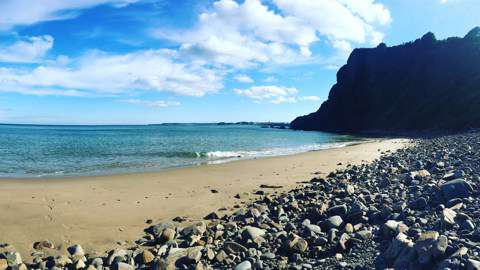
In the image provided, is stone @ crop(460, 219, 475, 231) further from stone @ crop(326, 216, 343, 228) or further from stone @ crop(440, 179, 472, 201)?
stone @ crop(326, 216, 343, 228)

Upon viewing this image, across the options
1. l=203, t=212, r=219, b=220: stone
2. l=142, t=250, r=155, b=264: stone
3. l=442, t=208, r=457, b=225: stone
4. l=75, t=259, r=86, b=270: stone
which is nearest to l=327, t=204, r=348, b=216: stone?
l=442, t=208, r=457, b=225: stone

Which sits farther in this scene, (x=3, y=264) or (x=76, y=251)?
(x=76, y=251)

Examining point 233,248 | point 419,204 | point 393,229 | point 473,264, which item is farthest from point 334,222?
point 473,264

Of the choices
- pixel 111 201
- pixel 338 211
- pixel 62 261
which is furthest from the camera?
pixel 111 201

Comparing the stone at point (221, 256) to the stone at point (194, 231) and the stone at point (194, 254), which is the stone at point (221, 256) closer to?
the stone at point (194, 254)

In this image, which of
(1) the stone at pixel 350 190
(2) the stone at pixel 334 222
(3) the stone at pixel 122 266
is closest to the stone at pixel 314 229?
(2) the stone at pixel 334 222

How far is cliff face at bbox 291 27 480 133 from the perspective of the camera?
3216 inches

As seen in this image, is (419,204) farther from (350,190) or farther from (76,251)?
(76,251)

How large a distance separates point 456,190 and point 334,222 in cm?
294

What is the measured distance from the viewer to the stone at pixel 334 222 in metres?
7.76

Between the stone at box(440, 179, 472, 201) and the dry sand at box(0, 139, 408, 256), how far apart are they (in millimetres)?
5694

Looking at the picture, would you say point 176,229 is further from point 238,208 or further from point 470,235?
point 470,235

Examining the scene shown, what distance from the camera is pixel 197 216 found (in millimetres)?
10594

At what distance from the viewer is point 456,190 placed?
836 cm
